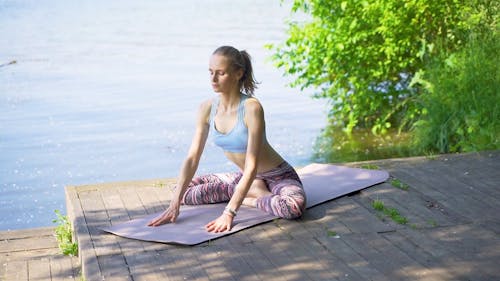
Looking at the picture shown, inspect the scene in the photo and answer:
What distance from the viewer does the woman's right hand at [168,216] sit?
474 centimetres

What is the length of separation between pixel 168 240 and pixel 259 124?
2.72 feet

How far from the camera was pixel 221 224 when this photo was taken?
461 centimetres

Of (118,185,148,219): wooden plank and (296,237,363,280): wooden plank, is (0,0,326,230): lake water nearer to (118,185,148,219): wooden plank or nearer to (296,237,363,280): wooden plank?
(118,185,148,219): wooden plank

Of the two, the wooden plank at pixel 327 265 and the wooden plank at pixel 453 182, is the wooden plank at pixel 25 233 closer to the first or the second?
the wooden plank at pixel 327 265

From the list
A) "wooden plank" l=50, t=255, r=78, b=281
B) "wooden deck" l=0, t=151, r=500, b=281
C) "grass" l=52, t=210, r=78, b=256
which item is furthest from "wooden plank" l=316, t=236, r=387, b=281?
"grass" l=52, t=210, r=78, b=256

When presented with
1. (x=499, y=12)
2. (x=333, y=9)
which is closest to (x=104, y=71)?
(x=333, y=9)

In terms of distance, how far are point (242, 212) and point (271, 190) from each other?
243mm

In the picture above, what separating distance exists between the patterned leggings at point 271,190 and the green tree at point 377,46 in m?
4.02

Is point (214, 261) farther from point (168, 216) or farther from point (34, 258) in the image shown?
point (34, 258)

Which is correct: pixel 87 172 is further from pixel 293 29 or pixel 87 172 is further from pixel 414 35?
pixel 414 35

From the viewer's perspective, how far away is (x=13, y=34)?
15.2 metres

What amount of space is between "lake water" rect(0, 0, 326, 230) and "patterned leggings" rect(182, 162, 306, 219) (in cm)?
210

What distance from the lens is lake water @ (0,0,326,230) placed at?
827 centimetres

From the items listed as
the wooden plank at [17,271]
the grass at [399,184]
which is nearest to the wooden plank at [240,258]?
the wooden plank at [17,271]
